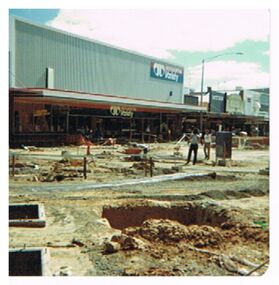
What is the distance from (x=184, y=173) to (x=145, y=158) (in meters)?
1.30

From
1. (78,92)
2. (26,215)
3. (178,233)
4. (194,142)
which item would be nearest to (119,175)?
(194,142)

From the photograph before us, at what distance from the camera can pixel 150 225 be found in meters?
4.16

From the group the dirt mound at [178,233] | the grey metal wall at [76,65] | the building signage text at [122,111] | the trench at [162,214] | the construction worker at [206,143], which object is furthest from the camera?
the building signage text at [122,111]

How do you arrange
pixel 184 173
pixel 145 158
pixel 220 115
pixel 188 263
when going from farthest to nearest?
pixel 220 115
pixel 145 158
pixel 184 173
pixel 188 263

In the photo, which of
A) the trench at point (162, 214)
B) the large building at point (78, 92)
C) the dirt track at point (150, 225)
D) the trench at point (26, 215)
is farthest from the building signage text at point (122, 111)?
the trench at point (26, 215)

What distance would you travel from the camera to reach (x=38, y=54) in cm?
1005

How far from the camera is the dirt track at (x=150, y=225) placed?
3.56 m

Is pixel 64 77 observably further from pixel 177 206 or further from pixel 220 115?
pixel 177 206

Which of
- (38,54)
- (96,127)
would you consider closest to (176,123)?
(96,127)

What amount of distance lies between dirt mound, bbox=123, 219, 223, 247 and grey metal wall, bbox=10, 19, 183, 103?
4.55 meters

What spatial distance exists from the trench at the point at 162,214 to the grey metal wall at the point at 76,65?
3960mm

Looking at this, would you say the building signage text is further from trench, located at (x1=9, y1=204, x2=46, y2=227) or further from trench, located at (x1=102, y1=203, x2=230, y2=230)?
trench, located at (x1=9, y1=204, x2=46, y2=227)

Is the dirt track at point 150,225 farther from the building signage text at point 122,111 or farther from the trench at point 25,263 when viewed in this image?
the building signage text at point 122,111

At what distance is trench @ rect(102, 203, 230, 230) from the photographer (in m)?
4.65
